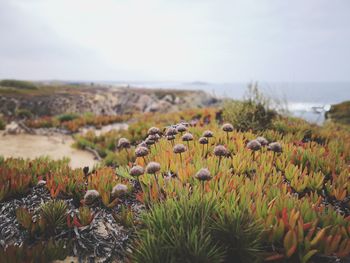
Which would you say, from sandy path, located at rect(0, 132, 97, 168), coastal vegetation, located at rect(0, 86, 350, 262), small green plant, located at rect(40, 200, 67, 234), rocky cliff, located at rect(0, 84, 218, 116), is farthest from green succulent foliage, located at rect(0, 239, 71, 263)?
rocky cliff, located at rect(0, 84, 218, 116)

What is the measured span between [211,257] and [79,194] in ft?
7.34

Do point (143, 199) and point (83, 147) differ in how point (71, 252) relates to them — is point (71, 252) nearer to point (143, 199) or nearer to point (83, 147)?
point (143, 199)

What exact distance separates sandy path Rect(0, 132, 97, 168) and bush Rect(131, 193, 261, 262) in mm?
6050

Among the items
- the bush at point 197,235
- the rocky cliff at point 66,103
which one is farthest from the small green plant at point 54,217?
the rocky cliff at point 66,103

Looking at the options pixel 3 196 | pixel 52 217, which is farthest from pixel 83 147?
pixel 52 217

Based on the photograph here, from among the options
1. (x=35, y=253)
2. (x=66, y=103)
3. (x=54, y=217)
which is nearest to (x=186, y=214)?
(x=35, y=253)

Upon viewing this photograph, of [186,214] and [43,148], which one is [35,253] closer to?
[186,214]

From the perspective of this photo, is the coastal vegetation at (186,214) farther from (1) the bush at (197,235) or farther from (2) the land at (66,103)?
(2) the land at (66,103)

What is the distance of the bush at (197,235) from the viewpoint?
2.49 metres

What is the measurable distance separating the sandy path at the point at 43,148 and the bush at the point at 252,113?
14.5 feet

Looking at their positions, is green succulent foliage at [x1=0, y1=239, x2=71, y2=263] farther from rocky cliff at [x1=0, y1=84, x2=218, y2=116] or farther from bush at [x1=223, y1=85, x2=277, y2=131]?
rocky cliff at [x1=0, y1=84, x2=218, y2=116]

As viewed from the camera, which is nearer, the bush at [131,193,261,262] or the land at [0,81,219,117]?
the bush at [131,193,261,262]

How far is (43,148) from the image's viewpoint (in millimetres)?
10211

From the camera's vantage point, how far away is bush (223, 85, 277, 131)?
322 inches
